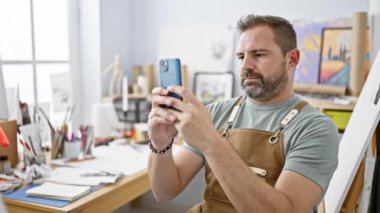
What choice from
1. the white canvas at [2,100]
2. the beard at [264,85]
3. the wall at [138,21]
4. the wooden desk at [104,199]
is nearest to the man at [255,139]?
the beard at [264,85]

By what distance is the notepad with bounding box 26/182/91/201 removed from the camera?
4.22 ft

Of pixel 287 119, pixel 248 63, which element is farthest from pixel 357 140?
pixel 248 63

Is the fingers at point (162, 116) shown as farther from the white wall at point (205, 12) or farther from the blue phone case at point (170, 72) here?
the white wall at point (205, 12)

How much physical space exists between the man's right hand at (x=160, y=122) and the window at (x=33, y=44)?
1145 mm

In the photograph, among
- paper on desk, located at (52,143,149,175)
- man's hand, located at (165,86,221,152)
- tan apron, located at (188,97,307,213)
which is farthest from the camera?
paper on desk, located at (52,143,149,175)

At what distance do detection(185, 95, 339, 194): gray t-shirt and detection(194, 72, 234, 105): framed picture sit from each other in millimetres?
1199

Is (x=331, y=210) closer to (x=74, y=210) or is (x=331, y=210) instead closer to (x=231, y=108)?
(x=231, y=108)

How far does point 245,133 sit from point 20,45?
55.2 inches

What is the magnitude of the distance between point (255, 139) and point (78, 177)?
757 mm

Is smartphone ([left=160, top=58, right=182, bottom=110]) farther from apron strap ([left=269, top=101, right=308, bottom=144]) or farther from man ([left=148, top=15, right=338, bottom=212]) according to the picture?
apron strap ([left=269, top=101, right=308, bottom=144])

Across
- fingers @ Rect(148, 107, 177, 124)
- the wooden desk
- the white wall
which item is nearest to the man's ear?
fingers @ Rect(148, 107, 177, 124)

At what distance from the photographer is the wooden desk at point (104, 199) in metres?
1.25

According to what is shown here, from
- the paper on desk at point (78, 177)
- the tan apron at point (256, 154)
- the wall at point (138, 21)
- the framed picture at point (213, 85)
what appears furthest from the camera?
the framed picture at point (213, 85)

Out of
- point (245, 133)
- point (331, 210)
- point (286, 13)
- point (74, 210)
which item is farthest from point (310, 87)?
point (74, 210)
